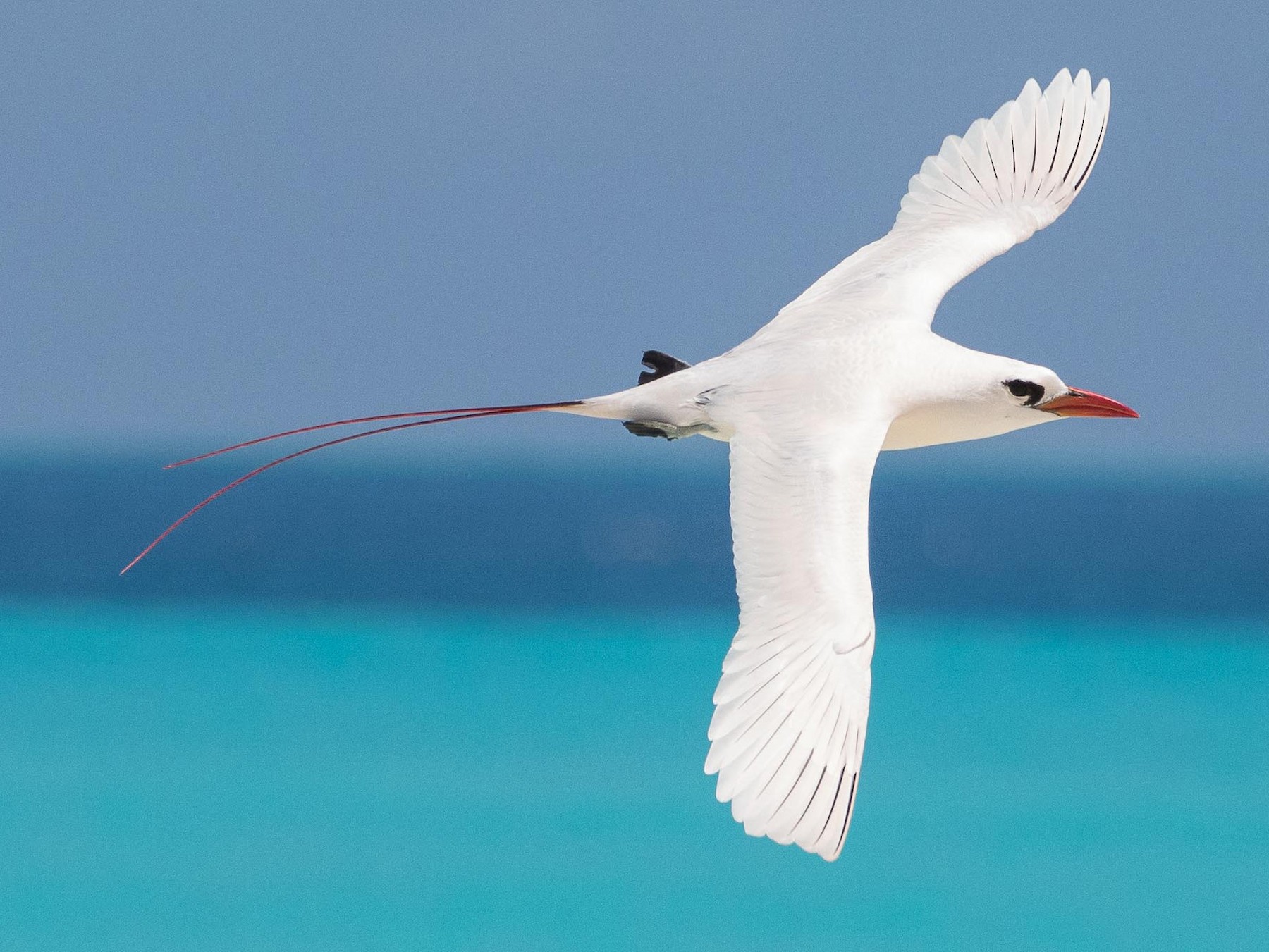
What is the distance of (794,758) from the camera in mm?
2793

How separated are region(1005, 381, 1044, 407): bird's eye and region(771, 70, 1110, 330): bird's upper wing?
567 mm

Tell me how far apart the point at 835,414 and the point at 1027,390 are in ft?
1.63

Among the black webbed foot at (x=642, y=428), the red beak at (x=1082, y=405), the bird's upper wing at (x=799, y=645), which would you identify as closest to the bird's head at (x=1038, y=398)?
the red beak at (x=1082, y=405)

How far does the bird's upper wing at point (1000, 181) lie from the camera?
4.07m

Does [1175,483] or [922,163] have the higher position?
[922,163]

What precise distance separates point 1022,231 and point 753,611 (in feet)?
5.35

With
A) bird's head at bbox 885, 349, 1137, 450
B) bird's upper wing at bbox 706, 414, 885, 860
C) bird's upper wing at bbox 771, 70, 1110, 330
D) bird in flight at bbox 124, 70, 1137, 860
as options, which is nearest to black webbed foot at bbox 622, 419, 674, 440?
bird in flight at bbox 124, 70, 1137, 860

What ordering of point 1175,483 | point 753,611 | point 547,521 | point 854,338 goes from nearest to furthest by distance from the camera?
point 753,611, point 854,338, point 547,521, point 1175,483

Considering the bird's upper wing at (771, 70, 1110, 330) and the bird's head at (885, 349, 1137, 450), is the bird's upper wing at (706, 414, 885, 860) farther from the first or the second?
the bird's upper wing at (771, 70, 1110, 330)

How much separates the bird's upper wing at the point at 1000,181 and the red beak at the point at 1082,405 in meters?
0.54

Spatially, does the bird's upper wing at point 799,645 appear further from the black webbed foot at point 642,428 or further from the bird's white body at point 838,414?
the black webbed foot at point 642,428

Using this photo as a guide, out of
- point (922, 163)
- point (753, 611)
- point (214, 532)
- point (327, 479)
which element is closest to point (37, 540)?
point (214, 532)

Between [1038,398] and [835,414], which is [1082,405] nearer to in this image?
[1038,398]

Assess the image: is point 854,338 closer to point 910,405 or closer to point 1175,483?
point 910,405
